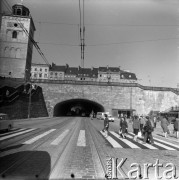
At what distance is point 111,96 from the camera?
55875 millimetres

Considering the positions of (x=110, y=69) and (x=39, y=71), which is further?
(x=110, y=69)

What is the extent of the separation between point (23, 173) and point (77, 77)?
335 feet

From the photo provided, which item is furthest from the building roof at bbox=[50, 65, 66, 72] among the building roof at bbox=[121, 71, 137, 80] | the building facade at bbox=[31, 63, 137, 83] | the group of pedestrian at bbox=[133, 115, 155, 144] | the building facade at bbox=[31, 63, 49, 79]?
the group of pedestrian at bbox=[133, 115, 155, 144]

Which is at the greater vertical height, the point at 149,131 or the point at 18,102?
the point at 18,102

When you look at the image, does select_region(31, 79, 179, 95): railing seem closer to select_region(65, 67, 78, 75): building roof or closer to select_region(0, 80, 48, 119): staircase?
select_region(0, 80, 48, 119): staircase

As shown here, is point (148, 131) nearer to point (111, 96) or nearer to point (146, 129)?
point (146, 129)

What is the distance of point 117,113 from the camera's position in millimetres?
54812

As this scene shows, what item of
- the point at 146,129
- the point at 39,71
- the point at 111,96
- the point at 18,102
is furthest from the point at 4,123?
the point at 39,71

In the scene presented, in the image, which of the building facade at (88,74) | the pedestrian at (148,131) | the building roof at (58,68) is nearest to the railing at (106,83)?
the pedestrian at (148,131)

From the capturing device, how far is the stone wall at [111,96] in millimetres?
54938

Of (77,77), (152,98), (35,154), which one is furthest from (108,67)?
(35,154)

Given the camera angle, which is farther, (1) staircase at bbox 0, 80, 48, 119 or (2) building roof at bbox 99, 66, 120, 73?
(2) building roof at bbox 99, 66, 120, 73

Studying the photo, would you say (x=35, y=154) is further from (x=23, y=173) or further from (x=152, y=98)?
(x=152, y=98)

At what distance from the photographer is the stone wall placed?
5494 cm
